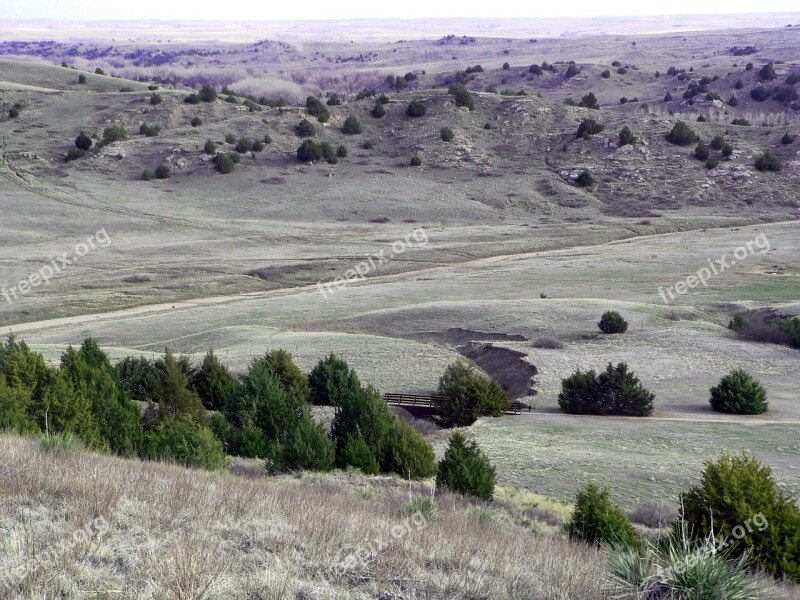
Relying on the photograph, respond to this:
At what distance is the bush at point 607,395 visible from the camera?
19141mm

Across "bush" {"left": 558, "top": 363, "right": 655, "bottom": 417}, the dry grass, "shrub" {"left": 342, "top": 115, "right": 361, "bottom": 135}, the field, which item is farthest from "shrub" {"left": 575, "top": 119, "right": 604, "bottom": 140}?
the dry grass

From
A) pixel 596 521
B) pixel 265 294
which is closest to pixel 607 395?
pixel 596 521

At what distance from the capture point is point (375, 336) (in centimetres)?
2766

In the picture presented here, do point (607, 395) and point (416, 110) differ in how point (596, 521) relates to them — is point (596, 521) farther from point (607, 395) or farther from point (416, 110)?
point (416, 110)

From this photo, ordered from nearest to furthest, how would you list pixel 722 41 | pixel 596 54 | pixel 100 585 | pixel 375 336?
pixel 100 585, pixel 375 336, pixel 596 54, pixel 722 41

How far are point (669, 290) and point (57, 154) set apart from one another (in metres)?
46.3

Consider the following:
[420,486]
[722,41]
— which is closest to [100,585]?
[420,486]

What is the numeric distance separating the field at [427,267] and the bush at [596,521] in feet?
3.85

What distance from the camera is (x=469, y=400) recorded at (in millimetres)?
19297

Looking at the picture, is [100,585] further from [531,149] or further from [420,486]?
[531,149]

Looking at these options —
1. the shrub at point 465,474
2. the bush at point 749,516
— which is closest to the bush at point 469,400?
the shrub at point 465,474

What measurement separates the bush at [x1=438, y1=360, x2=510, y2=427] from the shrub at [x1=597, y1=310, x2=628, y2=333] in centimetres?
847

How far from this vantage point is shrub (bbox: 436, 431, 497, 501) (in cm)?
1214

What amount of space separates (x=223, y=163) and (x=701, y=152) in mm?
35063
